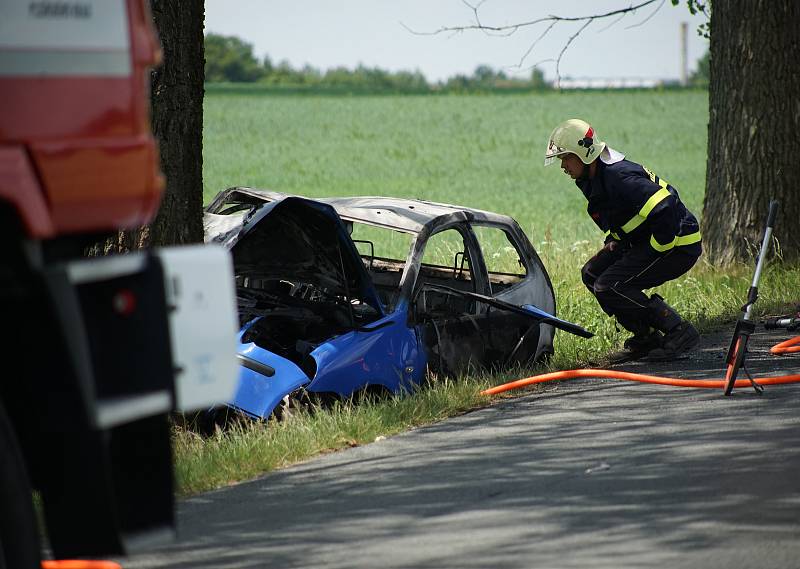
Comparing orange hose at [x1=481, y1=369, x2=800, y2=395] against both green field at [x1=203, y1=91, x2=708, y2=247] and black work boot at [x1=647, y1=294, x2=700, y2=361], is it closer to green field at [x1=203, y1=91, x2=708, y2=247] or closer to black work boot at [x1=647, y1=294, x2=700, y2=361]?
black work boot at [x1=647, y1=294, x2=700, y2=361]

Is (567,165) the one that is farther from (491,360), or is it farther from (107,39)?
(107,39)

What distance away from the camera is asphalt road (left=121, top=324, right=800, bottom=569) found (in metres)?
5.28

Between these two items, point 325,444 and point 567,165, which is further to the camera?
point 567,165

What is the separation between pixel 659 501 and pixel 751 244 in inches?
337

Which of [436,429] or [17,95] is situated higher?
[17,95]

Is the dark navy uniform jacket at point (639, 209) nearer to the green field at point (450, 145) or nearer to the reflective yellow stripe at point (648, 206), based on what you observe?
the reflective yellow stripe at point (648, 206)

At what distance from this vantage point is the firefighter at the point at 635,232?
988 centimetres

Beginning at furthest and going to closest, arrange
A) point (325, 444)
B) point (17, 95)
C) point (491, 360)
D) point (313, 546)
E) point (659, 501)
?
point (491, 360)
point (325, 444)
point (659, 501)
point (313, 546)
point (17, 95)

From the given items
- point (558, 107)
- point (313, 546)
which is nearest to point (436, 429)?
point (313, 546)

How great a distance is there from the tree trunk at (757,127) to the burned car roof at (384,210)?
509cm

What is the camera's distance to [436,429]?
310 inches

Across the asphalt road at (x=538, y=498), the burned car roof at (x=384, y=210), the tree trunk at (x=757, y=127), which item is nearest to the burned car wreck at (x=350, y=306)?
the burned car roof at (x=384, y=210)

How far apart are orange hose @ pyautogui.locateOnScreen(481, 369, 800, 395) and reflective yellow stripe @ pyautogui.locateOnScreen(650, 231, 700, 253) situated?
1153 millimetres

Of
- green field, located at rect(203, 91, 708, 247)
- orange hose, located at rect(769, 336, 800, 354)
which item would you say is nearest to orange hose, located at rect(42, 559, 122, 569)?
orange hose, located at rect(769, 336, 800, 354)
